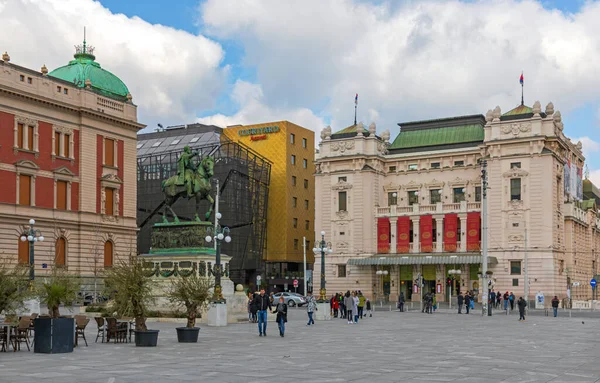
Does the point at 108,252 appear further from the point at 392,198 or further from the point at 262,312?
the point at 262,312

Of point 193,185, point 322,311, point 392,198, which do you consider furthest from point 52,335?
point 392,198

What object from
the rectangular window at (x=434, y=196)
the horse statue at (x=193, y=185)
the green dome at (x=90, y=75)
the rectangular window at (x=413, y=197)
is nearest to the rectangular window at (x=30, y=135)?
the green dome at (x=90, y=75)

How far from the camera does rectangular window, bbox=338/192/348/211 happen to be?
91.4 metres

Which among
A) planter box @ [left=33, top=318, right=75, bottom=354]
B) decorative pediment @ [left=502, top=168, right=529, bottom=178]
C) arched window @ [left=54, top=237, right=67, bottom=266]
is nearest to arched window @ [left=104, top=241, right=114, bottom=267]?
arched window @ [left=54, top=237, right=67, bottom=266]

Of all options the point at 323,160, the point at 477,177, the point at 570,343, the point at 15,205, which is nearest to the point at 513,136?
the point at 477,177

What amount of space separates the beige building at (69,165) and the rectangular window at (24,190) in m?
0.08

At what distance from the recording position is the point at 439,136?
92312 millimetres

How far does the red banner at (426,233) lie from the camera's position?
87.1 metres

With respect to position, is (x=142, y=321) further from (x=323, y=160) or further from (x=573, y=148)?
(x=573, y=148)

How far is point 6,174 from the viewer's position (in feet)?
194

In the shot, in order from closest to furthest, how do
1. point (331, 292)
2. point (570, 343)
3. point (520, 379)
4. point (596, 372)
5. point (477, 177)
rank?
point (520, 379) < point (596, 372) < point (570, 343) < point (477, 177) < point (331, 292)

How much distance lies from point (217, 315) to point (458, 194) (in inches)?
2138

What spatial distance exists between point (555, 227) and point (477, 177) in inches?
395

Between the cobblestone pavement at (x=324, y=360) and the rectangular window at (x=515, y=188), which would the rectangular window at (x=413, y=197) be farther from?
the cobblestone pavement at (x=324, y=360)
